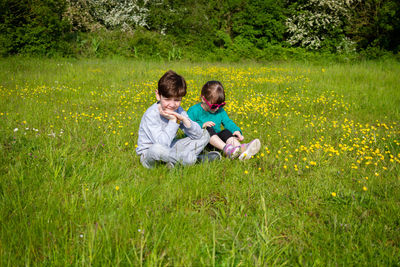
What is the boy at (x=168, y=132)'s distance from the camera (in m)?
2.88

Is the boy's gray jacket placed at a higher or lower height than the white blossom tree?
lower

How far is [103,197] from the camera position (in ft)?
7.12

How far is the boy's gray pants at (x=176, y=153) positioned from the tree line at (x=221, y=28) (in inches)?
522

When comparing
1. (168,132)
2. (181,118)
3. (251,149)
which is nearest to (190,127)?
(181,118)

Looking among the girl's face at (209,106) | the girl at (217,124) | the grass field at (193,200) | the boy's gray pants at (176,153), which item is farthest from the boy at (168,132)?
the girl's face at (209,106)

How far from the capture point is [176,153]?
9.48 ft

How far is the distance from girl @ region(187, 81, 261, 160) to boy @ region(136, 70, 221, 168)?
30cm

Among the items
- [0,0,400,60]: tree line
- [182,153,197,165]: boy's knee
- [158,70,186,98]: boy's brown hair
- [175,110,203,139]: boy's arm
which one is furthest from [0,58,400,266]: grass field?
[0,0,400,60]: tree line

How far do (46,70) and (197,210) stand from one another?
29.1 ft

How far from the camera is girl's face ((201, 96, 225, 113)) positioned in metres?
3.76

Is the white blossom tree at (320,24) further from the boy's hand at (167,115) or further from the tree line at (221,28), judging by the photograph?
the boy's hand at (167,115)

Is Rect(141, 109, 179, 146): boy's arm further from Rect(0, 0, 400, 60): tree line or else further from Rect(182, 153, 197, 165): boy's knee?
Rect(0, 0, 400, 60): tree line

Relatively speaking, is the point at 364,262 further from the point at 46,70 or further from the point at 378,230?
the point at 46,70

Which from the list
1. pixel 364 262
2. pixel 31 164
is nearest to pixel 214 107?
pixel 31 164
